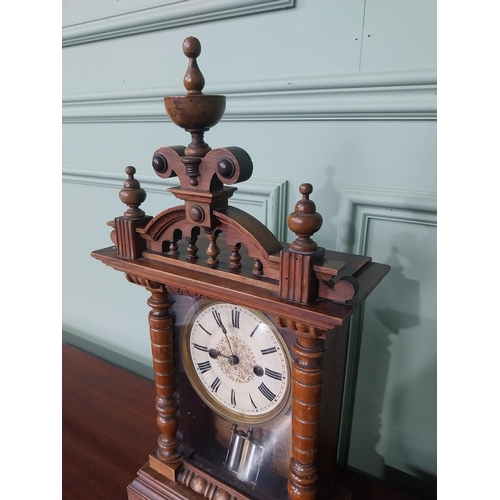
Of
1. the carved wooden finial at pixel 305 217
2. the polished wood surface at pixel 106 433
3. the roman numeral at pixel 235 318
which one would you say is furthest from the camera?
the polished wood surface at pixel 106 433

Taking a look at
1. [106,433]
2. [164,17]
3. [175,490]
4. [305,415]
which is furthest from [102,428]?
[164,17]

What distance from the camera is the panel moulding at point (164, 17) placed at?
0.57 meters

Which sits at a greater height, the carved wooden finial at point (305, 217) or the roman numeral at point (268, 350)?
the carved wooden finial at point (305, 217)

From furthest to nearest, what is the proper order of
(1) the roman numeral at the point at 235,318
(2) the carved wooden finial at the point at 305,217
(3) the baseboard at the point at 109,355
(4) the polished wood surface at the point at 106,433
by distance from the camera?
(3) the baseboard at the point at 109,355, (4) the polished wood surface at the point at 106,433, (1) the roman numeral at the point at 235,318, (2) the carved wooden finial at the point at 305,217

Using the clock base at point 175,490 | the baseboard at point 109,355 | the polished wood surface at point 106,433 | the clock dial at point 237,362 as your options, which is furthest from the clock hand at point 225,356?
the baseboard at point 109,355

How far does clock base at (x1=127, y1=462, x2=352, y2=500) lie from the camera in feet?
1.70

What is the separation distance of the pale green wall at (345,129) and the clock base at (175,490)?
15 cm

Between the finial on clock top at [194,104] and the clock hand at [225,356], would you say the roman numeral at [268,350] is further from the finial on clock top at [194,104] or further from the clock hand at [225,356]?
the finial on clock top at [194,104]

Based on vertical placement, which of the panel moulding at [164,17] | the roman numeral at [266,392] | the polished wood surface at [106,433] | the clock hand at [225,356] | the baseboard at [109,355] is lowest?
the polished wood surface at [106,433]

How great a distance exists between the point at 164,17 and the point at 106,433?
2.27 ft

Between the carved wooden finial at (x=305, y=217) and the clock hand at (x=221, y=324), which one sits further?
the clock hand at (x=221, y=324)

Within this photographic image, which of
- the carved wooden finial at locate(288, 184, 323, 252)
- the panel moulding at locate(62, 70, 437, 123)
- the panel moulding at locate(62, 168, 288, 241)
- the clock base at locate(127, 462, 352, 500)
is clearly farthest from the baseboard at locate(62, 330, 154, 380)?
the carved wooden finial at locate(288, 184, 323, 252)

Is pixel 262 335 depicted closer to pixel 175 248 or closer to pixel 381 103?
pixel 175 248

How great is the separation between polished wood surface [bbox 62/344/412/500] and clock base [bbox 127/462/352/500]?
5 cm
